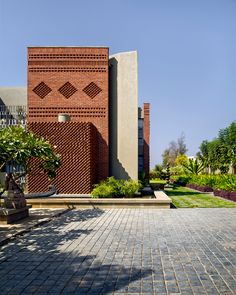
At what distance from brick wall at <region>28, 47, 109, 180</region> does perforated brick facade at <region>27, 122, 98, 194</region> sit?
2.51m

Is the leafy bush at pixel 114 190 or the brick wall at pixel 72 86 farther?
the brick wall at pixel 72 86

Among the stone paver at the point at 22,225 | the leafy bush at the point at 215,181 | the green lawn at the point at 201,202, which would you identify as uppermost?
the leafy bush at the point at 215,181

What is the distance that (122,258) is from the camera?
23.6ft

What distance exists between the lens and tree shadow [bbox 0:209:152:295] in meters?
5.47

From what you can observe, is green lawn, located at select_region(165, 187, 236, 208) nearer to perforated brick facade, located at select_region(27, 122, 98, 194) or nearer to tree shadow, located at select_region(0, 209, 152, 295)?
perforated brick facade, located at select_region(27, 122, 98, 194)

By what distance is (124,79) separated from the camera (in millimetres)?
25219

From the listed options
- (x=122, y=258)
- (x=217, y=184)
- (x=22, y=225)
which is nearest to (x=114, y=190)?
(x=22, y=225)

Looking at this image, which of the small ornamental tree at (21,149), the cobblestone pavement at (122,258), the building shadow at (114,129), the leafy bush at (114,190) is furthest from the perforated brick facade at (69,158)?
the cobblestone pavement at (122,258)

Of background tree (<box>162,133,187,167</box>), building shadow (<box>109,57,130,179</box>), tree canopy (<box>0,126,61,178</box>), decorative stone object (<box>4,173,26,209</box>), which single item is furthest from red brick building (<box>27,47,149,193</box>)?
background tree (<box>162,133,187,167</box>)

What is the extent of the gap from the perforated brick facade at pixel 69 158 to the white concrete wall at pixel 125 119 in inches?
138

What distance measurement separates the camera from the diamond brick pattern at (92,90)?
24534mm

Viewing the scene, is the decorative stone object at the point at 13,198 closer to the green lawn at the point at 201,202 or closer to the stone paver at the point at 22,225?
the stone paver at the point at 22,225

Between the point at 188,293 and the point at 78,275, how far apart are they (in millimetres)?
2144

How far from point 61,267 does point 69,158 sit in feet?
51.7
